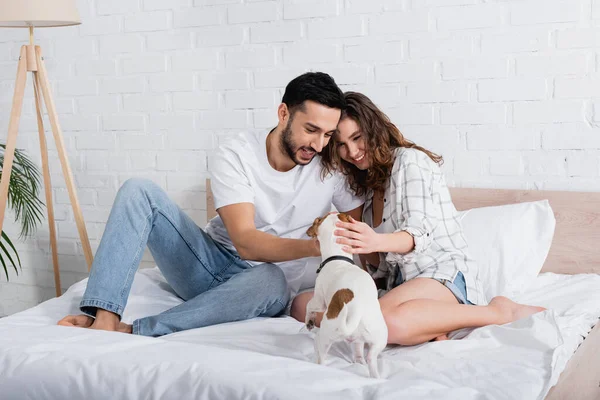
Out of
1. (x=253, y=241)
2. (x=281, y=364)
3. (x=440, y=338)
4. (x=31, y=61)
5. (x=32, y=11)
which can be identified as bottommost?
(x=440, y=338)

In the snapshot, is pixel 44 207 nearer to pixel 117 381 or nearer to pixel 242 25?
pixel 242 25

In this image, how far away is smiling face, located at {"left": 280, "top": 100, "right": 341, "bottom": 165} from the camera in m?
2.02

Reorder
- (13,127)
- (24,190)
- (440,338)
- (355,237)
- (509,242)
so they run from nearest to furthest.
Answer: (355,237) → (440,338) → (509,242) → (13,127) → (24,190)

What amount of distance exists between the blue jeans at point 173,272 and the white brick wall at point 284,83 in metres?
0.88

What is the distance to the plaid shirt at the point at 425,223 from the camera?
1898mm

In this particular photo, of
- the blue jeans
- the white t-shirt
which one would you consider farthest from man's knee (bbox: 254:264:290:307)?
the white t-shirt

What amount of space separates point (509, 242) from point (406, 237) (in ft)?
1.92

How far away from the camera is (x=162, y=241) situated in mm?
2068

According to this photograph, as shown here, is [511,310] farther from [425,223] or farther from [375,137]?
[375,137]

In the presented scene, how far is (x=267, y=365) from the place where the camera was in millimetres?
1368

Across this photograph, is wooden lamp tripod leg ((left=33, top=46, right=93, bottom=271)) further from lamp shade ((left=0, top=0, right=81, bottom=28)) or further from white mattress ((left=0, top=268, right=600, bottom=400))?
white mattress ((left=0, top=268, right=600, bottom=400))

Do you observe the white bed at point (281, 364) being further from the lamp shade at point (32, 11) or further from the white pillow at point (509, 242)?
the lamp shade at point (32, 11)

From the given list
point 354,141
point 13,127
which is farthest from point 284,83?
point 13,127

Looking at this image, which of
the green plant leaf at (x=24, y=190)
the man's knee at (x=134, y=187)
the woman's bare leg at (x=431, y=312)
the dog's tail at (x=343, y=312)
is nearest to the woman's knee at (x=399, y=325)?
the woman's bare leg at (x=431, y=312)
